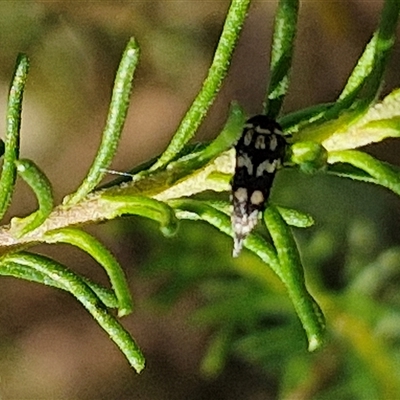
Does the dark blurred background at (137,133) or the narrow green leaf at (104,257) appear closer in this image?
the narrow green leaf at (104,257)

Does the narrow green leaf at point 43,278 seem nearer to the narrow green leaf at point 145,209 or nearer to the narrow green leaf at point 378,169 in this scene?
the narrow green leaf at point 145,209

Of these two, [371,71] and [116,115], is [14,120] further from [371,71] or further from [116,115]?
[371,71]

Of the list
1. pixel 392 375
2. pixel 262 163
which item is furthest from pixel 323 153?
pixel 392 375

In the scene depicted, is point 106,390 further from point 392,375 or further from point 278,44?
point 278,44

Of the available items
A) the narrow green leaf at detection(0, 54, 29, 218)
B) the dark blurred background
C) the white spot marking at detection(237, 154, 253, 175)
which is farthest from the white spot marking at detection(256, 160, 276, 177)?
the dark blurred background

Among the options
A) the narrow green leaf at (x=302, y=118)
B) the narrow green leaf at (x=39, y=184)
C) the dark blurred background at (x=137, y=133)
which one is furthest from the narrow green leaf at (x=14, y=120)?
the dark blurred background at (x=137, y=133)

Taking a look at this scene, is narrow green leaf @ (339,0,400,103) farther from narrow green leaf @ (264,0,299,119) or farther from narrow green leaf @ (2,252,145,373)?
narrow green leaf @ (2,252,145,373)
